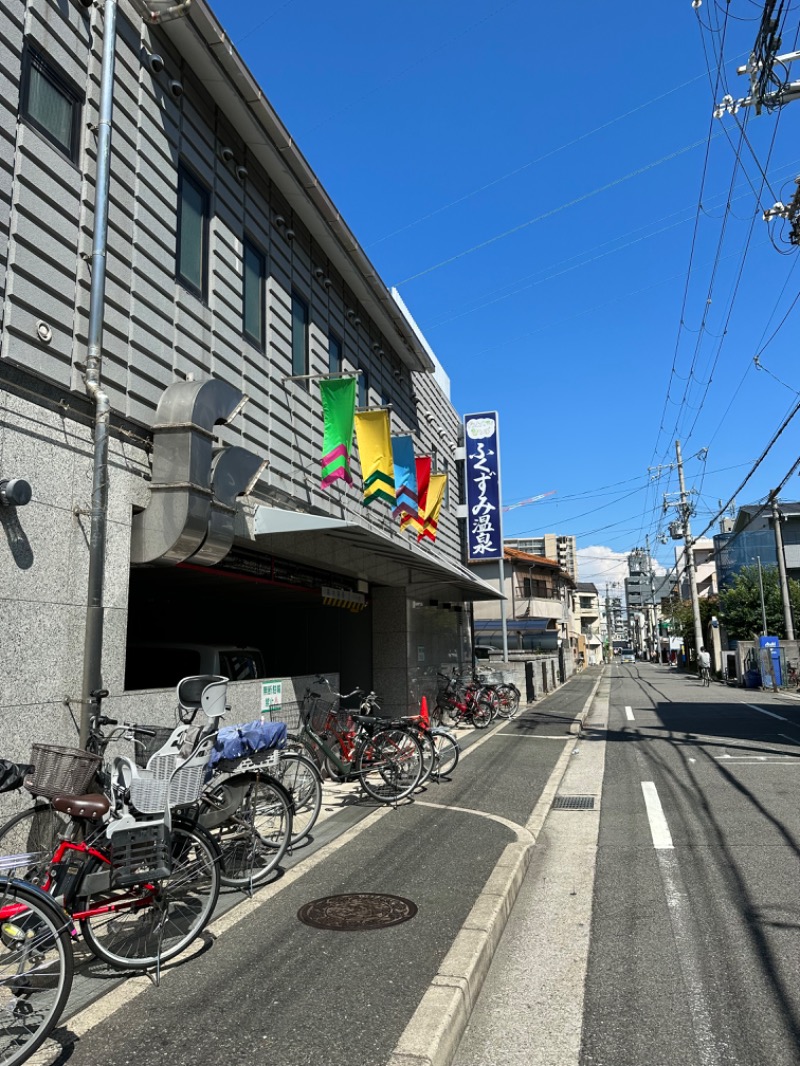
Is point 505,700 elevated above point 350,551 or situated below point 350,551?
below

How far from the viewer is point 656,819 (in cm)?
784

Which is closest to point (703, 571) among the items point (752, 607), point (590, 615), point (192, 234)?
point (590, 615)

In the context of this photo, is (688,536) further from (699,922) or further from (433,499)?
(699,922)

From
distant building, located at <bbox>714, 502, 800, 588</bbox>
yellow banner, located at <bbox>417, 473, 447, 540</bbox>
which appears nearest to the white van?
yellow banner, located at <bbox>417, 473, 447, 540</bbox>

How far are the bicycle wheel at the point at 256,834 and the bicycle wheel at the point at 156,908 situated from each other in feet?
3.11

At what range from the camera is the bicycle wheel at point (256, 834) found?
5.50 m

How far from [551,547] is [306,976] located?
7617 centimetres

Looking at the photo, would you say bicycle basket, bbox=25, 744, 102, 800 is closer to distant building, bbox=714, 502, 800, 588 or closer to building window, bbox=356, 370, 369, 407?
building window, bbox=356, 370, 369, 407

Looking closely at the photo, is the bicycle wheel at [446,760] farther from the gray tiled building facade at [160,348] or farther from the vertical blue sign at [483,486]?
the vertical blue sign at [483,486]

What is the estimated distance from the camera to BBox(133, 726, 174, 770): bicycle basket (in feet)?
17.9

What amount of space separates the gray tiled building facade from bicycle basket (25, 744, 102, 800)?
53.9 inches

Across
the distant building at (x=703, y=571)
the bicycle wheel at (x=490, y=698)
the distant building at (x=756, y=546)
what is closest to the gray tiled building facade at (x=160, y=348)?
the bicycle wheel at (x=490, y=698)

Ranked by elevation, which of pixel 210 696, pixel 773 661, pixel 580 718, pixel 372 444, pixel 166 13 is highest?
pixel 166 13

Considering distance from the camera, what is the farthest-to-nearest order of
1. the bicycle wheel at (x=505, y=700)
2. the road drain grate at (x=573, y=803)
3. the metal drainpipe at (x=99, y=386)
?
1. the bicycle wheel at (x=505, y=700)
2. the road drain grate at (x=573, y=803)
3. the metal drainpipe at (x=99, y=386)
